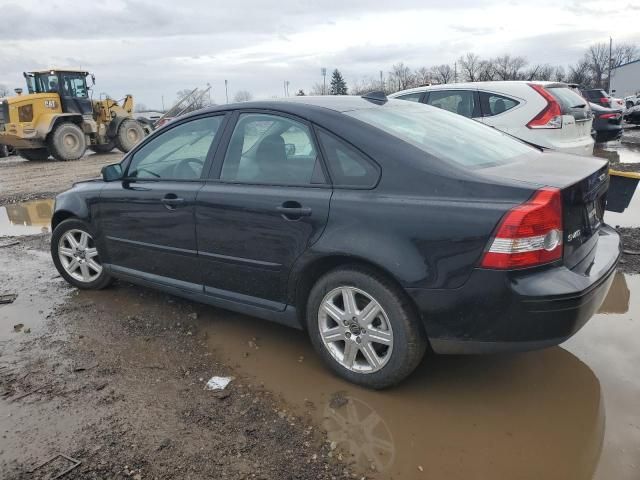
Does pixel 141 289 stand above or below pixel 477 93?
below

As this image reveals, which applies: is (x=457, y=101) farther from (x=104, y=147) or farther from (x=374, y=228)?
(x=104, y=147)

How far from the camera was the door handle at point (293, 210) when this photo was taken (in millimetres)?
3070

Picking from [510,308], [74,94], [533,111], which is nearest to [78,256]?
[510,308]

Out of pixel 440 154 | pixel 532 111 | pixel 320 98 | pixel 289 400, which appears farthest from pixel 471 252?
pixel 532 111

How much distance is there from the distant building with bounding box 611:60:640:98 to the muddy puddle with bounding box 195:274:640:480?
291 feet

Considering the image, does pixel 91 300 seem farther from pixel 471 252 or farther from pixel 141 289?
pixel 471 252

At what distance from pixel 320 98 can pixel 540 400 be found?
228cm

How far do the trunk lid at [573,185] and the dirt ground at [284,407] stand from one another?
801 millimetres

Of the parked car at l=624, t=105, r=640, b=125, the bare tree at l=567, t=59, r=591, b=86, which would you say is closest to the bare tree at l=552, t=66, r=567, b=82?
the bare tree at l=567, t=59, r=591, b=86

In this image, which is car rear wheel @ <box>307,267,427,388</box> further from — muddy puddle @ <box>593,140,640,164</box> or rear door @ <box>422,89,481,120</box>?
muddy puddle @ <box>593,140,640,164</box>

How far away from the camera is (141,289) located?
4918 mm

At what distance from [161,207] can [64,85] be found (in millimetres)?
17170

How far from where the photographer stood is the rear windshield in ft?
9.82

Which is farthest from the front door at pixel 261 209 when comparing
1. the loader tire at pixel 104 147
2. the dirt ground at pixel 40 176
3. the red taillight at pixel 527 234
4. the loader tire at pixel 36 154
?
the loader tire at pixel 104 147
